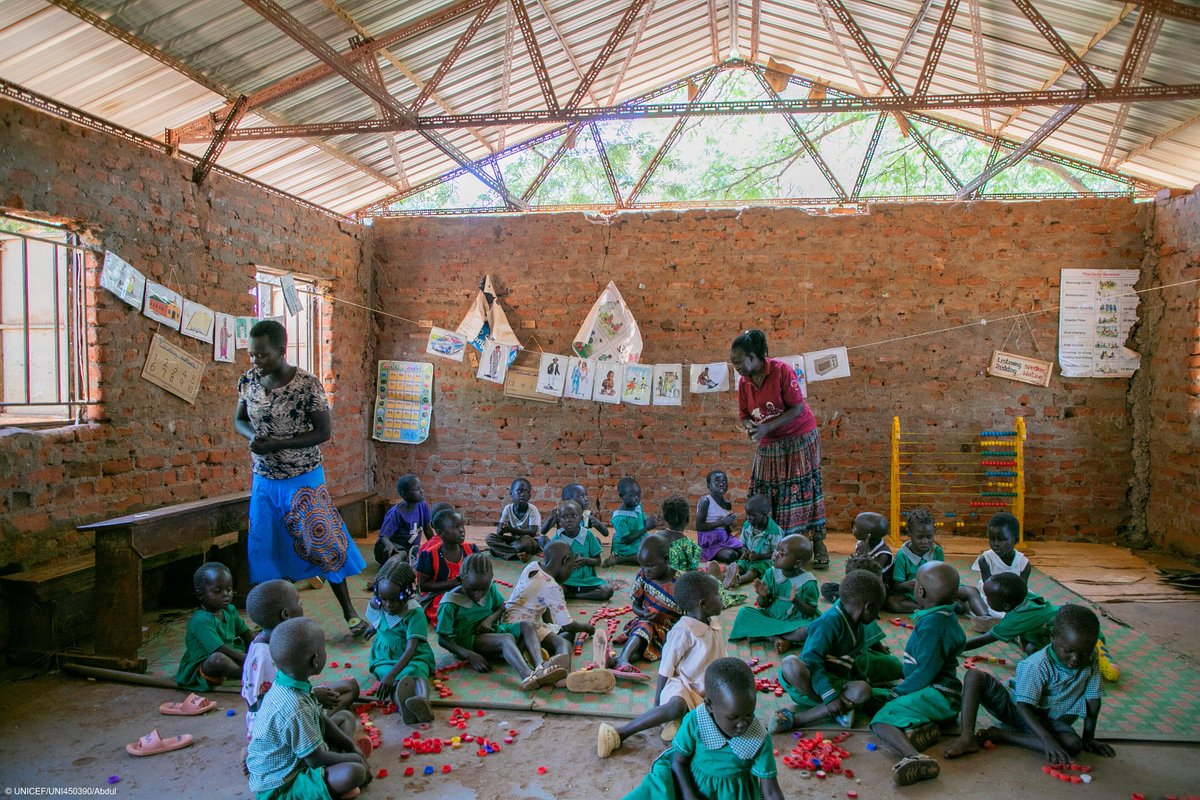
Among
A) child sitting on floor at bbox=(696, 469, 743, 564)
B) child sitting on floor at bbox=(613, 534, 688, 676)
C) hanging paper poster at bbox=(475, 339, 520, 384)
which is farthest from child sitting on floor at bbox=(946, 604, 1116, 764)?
hanging paper poster at bbox=(475, 339, 520, 384)

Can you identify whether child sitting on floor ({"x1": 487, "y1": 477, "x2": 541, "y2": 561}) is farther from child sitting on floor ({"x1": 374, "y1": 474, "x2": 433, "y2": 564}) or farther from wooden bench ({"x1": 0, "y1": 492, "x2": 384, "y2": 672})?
wooden bench ({"x1": 0, "y1": 492, "x2": 384, "y2": 672})

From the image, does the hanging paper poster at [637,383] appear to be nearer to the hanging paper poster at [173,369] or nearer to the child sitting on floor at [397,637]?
the hanging paper poster at [173,369]

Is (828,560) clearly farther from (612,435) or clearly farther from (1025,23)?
(1025,23)

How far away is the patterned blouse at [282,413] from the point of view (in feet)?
15.2

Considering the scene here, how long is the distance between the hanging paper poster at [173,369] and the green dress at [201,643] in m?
2.27

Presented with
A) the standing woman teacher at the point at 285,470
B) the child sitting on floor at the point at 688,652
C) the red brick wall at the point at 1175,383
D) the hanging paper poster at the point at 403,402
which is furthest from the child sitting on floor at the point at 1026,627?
the hanging paper poster at the point at 403,402

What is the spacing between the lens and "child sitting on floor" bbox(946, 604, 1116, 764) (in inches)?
127

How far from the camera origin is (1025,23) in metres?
6.23

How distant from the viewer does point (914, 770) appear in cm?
311

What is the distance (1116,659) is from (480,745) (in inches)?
148

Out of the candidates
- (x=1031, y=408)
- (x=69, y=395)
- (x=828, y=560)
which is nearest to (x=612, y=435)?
(x=828, y=560)

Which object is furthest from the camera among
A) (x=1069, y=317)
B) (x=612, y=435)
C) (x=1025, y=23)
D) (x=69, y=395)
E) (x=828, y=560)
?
(x=612, y=435)

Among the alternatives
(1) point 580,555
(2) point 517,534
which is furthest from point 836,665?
(2) point 517,534

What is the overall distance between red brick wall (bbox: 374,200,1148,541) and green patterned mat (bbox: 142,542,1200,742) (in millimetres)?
3036
